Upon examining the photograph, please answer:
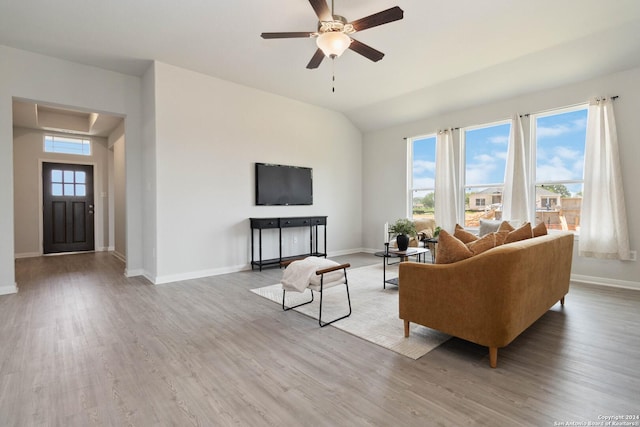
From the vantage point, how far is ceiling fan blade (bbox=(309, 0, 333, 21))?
2410mm

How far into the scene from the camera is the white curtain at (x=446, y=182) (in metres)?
5.79

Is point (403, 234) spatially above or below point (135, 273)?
above

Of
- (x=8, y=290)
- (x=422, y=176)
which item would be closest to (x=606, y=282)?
(x=422, y=176)

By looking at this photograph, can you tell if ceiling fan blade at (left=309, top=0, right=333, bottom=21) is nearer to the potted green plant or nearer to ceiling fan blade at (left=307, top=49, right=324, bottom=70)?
ceiling fan blade at (left=307, top=49, right=324, bottom=70)

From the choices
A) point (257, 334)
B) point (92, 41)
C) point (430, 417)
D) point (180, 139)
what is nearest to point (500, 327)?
point (430, 417)

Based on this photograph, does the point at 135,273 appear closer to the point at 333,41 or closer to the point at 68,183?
the point at 68,183

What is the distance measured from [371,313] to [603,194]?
3708 millimetres

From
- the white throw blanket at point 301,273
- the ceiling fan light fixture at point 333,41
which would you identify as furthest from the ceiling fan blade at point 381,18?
the white throw blanket at point 301,273

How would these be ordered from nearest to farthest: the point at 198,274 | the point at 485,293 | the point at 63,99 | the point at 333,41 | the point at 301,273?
1. the point at 485,293
2. the point at 333,41
3. the point at 301,273
4. the point at 63,99
5. the point at 198,274

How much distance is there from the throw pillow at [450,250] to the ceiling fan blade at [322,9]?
2.03 metres

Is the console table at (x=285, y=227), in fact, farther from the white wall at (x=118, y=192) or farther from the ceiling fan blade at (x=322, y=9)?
the ceiling fan blade at (x=322, y=9)

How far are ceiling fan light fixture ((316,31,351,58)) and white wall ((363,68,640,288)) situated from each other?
364cm

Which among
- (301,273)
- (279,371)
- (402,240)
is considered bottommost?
(279,371)

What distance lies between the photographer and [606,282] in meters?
4.23
